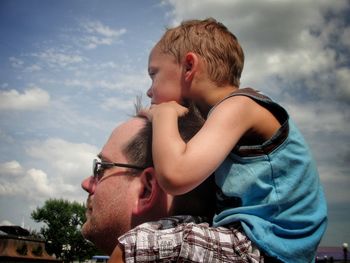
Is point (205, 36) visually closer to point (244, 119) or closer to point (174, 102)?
point (174, 102)

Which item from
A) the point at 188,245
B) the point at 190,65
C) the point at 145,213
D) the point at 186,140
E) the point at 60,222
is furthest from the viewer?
the point at 60,222

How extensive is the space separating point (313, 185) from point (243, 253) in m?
0.64

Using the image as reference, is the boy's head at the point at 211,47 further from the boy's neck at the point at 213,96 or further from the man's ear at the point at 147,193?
the man's ear at the point at 147,193

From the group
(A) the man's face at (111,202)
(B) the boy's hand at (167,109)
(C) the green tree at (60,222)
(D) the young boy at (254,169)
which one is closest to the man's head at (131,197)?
(A) the man's face at (111,202)

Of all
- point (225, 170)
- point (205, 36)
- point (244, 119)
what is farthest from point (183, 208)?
point (205, 36)

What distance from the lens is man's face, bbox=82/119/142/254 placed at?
2.28 metres

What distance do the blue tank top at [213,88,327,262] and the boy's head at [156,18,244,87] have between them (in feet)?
1.50

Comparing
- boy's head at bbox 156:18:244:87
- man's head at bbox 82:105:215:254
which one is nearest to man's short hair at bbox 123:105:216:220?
man's head at bbox 82:105:215:254

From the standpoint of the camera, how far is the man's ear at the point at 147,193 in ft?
7.26

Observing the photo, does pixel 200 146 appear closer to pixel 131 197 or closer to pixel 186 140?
pixel 186 140

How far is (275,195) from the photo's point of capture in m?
1.88

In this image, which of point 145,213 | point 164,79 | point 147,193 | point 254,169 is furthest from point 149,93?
point 254,169

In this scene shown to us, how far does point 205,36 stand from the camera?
258cm

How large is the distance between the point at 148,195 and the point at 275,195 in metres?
0.81
